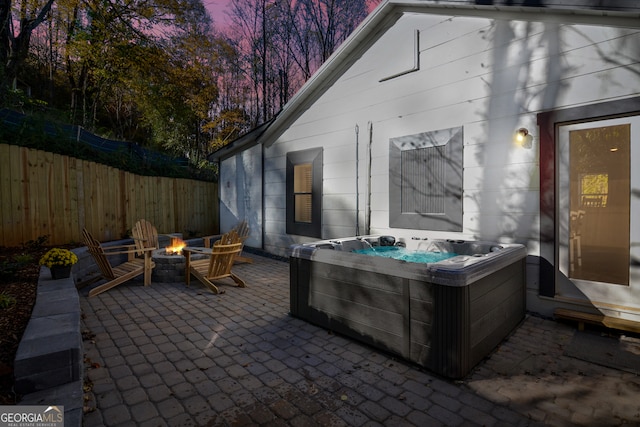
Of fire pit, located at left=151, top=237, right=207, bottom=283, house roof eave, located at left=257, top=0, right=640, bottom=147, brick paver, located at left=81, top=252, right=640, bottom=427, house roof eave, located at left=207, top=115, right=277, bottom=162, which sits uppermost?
house roof eave, located at left=257, top=0, right=640, bottom=147

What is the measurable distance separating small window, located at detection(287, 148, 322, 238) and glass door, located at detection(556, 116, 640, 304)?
13.9ft

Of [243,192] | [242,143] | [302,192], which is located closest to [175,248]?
[302,192]

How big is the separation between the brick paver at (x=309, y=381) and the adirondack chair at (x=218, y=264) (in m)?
1.19

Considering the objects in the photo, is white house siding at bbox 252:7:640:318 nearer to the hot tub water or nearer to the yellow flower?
the hot tub water

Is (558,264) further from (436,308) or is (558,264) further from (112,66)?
(112,66)

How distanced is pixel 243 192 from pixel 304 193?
8.51ft

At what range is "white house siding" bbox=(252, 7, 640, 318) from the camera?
3664 mm

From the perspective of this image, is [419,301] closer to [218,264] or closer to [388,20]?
[218,264]

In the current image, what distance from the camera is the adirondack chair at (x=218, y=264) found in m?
4.84

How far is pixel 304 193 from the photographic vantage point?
725 cm

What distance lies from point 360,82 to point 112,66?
11951mm

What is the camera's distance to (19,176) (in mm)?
5625

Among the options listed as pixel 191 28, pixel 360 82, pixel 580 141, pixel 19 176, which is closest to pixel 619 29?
pixel 580 141

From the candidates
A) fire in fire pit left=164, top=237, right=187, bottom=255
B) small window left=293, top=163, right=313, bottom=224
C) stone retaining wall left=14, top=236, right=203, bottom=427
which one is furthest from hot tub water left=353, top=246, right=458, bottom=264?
fire in fire pit left=164, top=237, right=187, bottom=255
